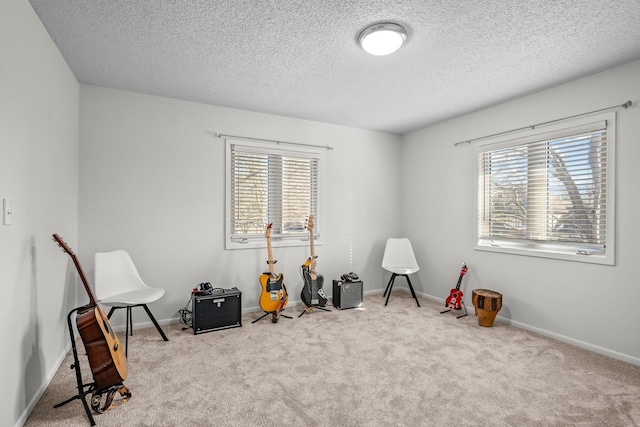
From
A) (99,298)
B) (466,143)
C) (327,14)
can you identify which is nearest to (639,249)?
(466,143)

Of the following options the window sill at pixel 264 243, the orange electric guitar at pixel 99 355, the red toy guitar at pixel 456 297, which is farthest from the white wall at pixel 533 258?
the orange electric guitar at pixel 99 355

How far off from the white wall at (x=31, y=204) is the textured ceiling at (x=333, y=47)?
0.31 meters

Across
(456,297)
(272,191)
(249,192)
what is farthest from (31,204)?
(456,297)

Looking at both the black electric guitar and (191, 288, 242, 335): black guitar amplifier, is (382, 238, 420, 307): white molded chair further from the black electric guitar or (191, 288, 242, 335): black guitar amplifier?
(191, 288, 242, 335): black guitar amplifier

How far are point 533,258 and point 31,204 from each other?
4242 millimetres

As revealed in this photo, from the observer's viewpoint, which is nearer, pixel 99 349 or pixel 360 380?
pixel 99 349

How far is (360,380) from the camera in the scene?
2318mm

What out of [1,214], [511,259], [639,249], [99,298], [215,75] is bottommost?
[99,298]

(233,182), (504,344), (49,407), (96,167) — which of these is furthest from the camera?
(233,182)

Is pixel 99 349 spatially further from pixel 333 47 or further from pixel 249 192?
pixel 333 47

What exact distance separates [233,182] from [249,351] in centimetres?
194

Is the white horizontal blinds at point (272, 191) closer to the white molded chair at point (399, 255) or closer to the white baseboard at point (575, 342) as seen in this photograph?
the white molded chair at point (399, 255)

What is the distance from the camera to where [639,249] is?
2611mm

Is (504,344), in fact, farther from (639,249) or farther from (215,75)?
(215,75)
